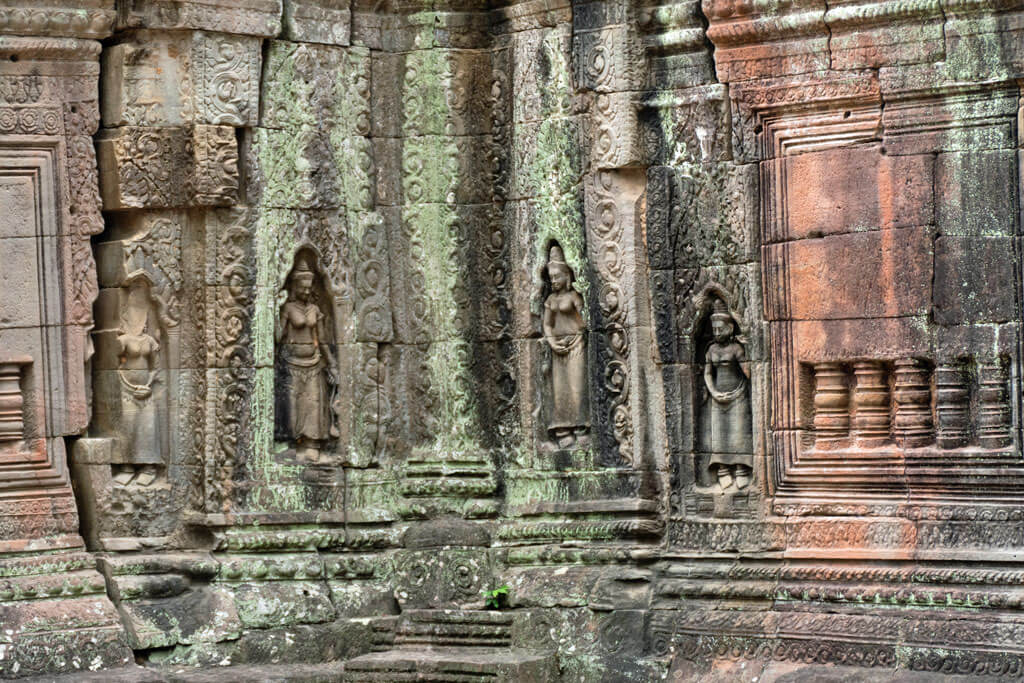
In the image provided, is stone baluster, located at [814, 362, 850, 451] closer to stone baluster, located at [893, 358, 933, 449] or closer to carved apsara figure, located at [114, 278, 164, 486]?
stone baluster, located at [893, 358, 933, 449]

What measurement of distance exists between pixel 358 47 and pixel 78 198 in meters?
2.18

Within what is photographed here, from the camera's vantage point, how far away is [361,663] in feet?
49.4

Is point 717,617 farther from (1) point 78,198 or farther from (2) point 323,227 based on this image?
(1) point 78,198

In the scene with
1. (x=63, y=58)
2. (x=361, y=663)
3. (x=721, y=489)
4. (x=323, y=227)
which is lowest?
(x=361, y=663)

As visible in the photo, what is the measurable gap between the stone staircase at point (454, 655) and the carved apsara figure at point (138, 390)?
180 centimetres

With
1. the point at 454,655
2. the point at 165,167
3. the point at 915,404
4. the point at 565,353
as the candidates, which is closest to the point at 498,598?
the point at 454,655

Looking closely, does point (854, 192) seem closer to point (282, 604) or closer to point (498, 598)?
point (498, 598)

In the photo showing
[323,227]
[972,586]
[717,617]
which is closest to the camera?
[972,586]

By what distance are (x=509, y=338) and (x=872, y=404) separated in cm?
278

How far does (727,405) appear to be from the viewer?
1495 cm

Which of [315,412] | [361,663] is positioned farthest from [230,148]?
[361,663]

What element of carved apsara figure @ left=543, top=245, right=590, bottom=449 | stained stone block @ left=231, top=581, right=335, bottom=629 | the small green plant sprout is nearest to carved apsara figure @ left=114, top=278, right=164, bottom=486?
stained stone block @ left=231, top=581, right=335, bottom=629

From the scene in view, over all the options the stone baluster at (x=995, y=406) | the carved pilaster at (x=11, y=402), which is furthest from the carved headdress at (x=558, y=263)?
the carved pilaster at (x=11, y=402)

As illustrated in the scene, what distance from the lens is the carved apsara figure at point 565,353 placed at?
15578mm
